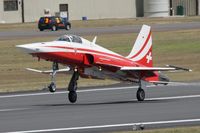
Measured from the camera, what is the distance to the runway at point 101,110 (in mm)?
21486

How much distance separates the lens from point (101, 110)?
25031 mm

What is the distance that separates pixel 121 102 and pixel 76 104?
154cm

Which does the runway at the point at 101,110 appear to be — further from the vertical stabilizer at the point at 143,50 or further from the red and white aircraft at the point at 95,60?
the vertical stabilizer at the point at 143,50

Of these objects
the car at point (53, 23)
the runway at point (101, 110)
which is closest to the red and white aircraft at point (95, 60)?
the runway at point (101, 110)

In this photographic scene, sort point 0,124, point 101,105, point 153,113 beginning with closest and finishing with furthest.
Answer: point 0,124, point 153,113, point 101,105

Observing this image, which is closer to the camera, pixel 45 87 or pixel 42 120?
pixel 42 120

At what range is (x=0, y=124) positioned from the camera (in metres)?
22.2

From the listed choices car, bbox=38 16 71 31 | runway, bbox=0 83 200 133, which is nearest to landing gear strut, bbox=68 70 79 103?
runway, bbox=0 83 200 133

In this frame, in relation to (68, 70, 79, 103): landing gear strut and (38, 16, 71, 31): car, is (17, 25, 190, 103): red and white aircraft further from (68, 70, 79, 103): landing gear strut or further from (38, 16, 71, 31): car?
(38, 16, 71, 31): car

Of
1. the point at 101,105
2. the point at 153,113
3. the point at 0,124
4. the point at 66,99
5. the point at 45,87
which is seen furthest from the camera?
the point at 45,87

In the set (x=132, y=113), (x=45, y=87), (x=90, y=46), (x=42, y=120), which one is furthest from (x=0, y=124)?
(x=45, y=87)

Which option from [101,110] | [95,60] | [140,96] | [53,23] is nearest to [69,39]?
[95,60]

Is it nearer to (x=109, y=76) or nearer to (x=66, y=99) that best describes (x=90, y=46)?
(x=109, y=76)

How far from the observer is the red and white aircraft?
26.0 meters
